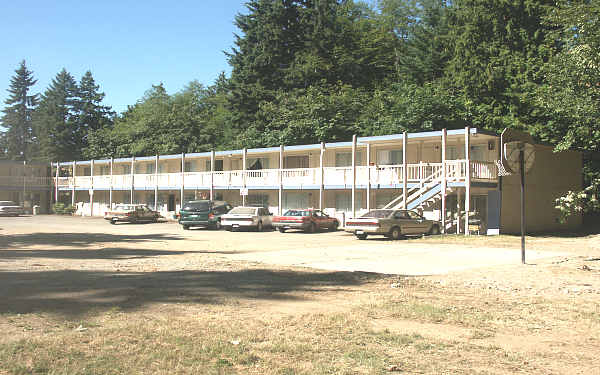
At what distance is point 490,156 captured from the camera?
3072 centimetres

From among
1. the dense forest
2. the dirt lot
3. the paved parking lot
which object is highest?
the dense forest

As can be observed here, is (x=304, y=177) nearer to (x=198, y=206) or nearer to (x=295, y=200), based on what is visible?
(x=295, y=200)

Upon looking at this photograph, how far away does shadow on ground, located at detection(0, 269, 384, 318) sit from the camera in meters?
8.27

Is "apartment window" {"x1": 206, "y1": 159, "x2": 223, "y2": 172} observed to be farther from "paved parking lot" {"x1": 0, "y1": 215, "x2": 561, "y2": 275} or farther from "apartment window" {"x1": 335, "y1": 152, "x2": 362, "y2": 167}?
"paved parking lot" {"x1": 0, "y1": 215, "x2": 561, "y2": 275}

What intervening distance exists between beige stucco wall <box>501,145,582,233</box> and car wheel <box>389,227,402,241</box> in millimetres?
6880

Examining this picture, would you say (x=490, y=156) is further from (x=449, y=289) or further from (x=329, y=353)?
(x=329, y=353)

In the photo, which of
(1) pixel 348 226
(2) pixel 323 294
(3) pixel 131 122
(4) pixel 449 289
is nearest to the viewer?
(2) pixel 323 294

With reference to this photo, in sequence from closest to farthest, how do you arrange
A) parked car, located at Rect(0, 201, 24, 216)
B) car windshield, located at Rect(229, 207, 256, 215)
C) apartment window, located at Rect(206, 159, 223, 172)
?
car windshield, located at Rect(229, 207, 256, 215), apartment window, located at Rect(206, 159, 223, 172), parked car, located at Rect(0, 201, 24, 216)

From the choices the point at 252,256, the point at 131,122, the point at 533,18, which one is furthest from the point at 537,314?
the point at 131,122

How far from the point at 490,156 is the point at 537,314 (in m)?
23.7

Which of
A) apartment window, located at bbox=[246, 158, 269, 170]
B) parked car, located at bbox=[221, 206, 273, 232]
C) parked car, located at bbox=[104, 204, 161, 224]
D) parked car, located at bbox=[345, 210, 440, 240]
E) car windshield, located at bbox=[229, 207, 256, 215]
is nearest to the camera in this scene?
parked car, located at bbox=[345, 210, 440, 240]

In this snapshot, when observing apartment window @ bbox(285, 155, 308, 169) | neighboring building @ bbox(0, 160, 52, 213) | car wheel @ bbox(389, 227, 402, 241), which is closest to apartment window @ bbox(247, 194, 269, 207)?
apartment window @ bbox(285, 155, 308, 169)

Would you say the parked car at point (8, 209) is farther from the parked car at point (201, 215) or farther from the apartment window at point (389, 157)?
the apartment window at point (389, 157)

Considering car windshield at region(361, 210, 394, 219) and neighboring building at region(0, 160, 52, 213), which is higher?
neighboring building at region(0, 160, 52, 213)
